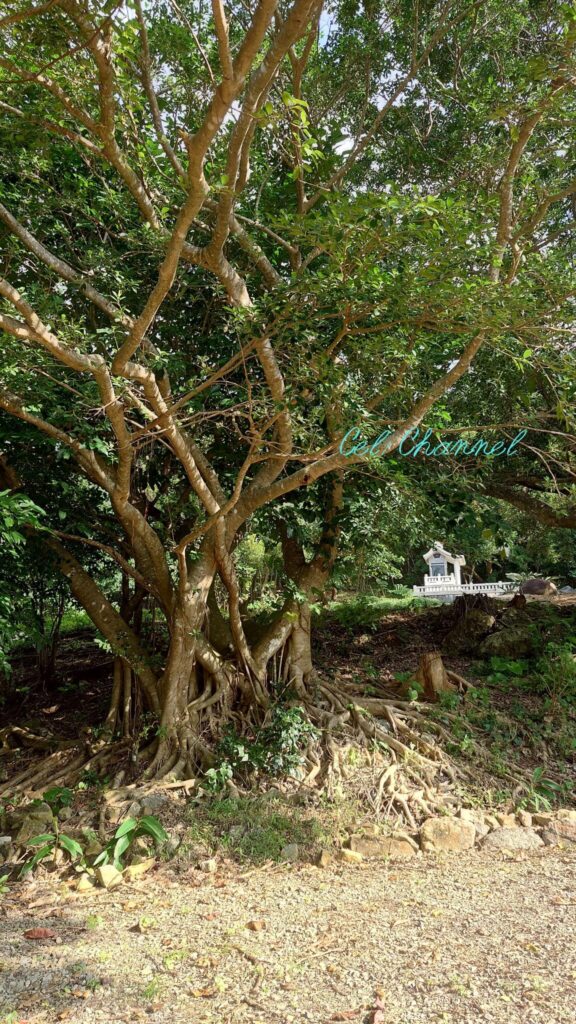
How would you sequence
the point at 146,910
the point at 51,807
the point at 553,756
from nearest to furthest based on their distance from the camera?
the point at 146,910 < the point at 51,807 < the point at 553,756

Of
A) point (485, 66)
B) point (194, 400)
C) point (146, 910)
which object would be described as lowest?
point (146, 910)

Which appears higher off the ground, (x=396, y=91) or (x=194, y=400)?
(x=396, y=91)

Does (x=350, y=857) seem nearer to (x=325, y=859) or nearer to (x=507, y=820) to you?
(x=325, y=859)

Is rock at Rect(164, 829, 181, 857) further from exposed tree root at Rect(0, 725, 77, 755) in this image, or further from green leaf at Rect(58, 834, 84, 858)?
exposed tree root at Rect(0, 725, 77, 755)

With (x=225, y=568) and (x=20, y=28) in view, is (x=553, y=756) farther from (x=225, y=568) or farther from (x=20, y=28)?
(x=20, y=28)

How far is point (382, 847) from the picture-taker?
4.61 metres

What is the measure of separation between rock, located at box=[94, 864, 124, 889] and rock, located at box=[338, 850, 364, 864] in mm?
1411

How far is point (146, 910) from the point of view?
12.3 feet


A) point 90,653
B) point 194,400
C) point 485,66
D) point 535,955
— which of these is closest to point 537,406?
point 485,66

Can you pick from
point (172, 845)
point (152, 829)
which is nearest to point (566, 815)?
point (172, 845)

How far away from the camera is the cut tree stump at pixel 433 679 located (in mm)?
6719

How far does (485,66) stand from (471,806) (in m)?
6.56

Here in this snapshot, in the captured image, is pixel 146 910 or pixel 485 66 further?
pixel 485 66

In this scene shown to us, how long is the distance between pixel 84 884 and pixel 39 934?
0.72 m
